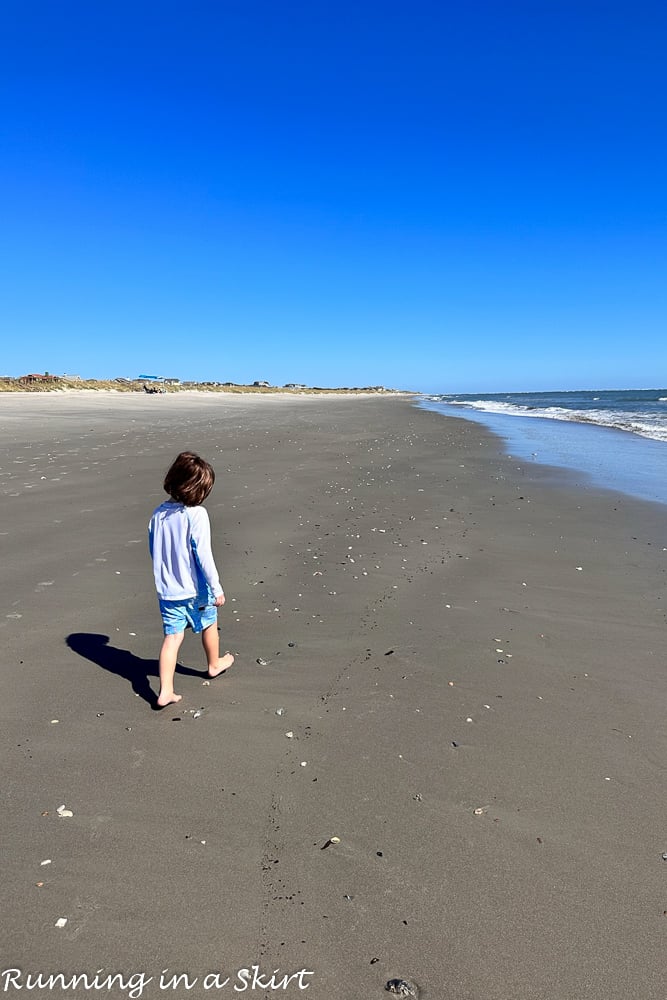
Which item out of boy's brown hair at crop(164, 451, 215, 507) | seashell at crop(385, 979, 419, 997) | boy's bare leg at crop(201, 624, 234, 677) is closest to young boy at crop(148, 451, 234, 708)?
boy's brown hair at crop(164, 451, 215, 507)

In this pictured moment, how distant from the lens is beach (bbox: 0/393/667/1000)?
6.59ft

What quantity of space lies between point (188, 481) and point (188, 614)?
2.85 feet

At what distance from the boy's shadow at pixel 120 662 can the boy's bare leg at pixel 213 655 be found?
0.14m

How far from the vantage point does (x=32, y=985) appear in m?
1.88

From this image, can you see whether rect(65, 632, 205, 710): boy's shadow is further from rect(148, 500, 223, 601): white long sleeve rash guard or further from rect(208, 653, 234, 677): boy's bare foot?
rect(148, 500, 223, 601): white long sleeve rash guard

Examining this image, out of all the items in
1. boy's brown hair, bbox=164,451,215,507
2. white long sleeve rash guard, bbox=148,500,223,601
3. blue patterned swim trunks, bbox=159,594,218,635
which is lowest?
blue patterned swim trunks, bbox=159,594,218,635

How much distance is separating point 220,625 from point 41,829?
237 cm

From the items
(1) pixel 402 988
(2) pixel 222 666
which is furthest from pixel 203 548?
(1) pixel 402 988

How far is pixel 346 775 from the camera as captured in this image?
9.65 feet

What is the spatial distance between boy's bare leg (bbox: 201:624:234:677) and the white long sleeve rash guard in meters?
0.30

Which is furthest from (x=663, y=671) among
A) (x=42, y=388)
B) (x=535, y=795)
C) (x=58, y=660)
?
(x=42, y=388)

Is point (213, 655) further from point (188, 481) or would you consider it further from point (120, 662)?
point (188, 481)

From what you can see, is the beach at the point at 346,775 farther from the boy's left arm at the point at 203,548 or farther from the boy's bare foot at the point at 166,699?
the boy's left arm at the point at 203,548

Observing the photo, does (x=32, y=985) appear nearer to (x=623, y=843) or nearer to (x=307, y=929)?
(x=307, y=929)
